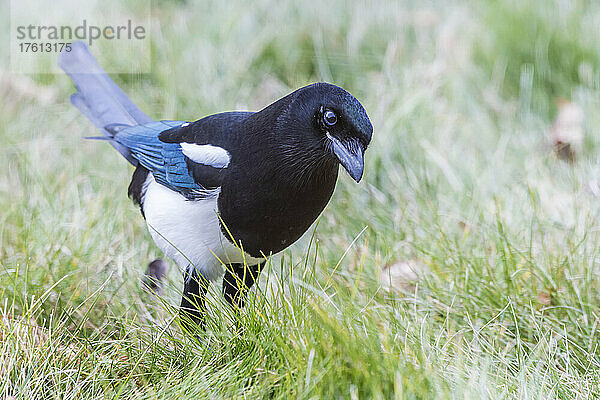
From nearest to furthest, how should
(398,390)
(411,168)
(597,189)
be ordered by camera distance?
(398,390) < (597,189) < (411,168)

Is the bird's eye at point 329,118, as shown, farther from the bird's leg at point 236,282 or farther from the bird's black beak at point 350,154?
the bird's leg at point 236,282

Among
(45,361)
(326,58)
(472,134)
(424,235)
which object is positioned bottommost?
(45,361)

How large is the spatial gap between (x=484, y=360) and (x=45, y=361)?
3.43 ft

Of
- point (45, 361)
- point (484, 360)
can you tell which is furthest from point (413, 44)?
point (45, 361)

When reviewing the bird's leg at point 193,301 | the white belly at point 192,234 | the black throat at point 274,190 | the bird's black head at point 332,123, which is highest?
the bird's black head at point 332,123

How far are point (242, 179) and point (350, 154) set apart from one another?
0.32 meters

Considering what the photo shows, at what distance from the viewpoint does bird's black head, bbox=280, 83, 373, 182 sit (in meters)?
1.91

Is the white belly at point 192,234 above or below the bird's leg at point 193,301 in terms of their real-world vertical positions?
above

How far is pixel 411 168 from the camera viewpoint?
302cm

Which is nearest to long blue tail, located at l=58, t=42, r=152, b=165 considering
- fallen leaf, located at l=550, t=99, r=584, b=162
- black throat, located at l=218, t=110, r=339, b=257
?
black throat, located at l=218, t=110, r=339, b=257

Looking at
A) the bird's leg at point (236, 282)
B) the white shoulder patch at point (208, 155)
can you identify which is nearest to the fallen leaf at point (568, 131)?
the bird's leg at point (236, 282)

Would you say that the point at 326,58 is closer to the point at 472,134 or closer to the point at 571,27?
the point at 472,134

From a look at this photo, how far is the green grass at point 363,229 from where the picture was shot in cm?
183

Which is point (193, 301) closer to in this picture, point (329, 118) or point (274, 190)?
point (274, 190)
